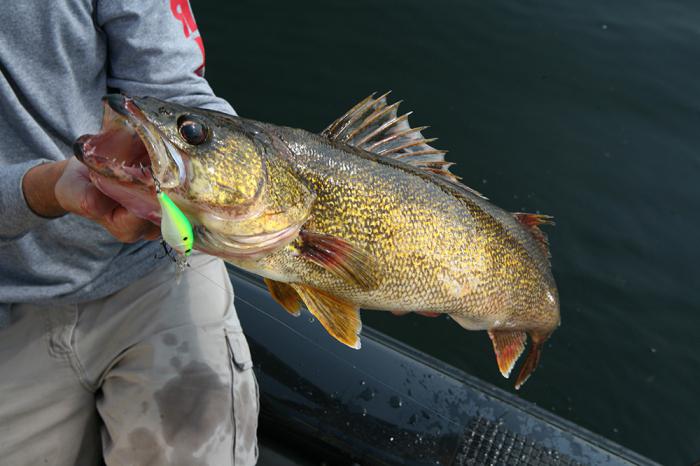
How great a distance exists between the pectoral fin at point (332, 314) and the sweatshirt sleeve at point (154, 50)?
2.66 ft

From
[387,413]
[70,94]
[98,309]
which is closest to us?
[70,94]

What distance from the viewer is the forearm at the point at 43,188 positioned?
1.95m

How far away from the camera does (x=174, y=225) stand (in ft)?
5.51

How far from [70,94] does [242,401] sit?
44.4 inches

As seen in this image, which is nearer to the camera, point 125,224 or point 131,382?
point 125,224

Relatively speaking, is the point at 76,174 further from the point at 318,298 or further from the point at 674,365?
the point at 674,365

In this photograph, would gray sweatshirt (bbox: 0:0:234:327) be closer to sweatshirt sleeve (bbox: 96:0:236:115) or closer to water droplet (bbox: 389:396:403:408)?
sweatshirt sleeve (bbox: 96:0:236:115)

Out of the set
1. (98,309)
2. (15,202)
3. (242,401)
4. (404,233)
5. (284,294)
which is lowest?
(242,401)

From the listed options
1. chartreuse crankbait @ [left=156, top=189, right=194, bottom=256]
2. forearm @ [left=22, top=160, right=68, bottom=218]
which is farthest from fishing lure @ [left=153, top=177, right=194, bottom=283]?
forearm @ [left=22, top=160, right=68, bottom=218]

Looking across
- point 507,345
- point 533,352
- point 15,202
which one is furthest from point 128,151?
point 533,352

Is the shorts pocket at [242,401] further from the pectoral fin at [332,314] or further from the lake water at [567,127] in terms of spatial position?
the lake water at [567,127]

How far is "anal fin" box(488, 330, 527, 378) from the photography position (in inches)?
99.5

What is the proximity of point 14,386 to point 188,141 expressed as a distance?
110 centimetres

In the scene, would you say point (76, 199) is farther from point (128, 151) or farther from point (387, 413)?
point (387, 413)
